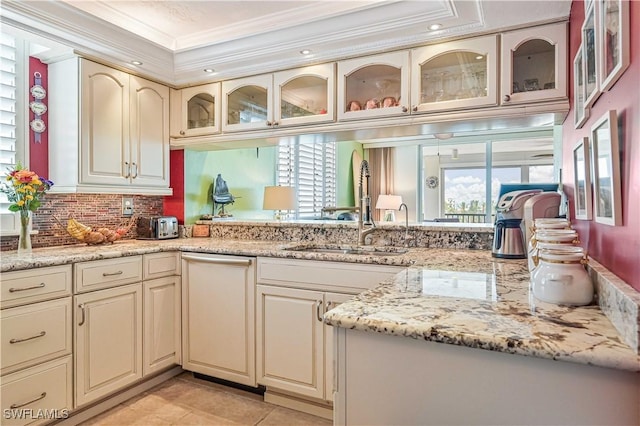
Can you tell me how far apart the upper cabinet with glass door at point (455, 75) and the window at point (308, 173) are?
2183mm

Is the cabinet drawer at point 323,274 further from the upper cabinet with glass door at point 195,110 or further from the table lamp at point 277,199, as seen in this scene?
the upper cabinet with glass door at point 195,110

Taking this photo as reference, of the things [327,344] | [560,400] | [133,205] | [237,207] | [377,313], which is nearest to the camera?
[560,400]

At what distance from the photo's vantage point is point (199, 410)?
2240mm

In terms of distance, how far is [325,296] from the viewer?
2.12 m

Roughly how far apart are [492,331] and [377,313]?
10.8 inches

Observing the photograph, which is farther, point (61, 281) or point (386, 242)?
point (386, 242)

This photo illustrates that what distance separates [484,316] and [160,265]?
7.09 ft

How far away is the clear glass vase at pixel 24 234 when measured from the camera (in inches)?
85.4

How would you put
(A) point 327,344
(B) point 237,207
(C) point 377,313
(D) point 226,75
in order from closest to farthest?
(C) point 377,313
(A) point 327,344
(D) point 226,75
(B) point 237,207

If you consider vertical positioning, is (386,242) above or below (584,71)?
below

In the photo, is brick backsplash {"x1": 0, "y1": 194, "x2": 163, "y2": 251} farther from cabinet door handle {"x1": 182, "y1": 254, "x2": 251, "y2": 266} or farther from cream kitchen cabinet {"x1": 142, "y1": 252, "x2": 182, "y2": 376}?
cabinet door handle {"x1": 182, "y1": 254, "x2": 251, "y2": 266}

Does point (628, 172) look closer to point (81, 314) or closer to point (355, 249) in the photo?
point (355, 249)

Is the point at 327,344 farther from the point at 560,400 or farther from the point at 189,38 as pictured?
the point at 189,38

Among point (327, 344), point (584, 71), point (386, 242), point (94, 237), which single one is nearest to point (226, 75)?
point (94, 237)
